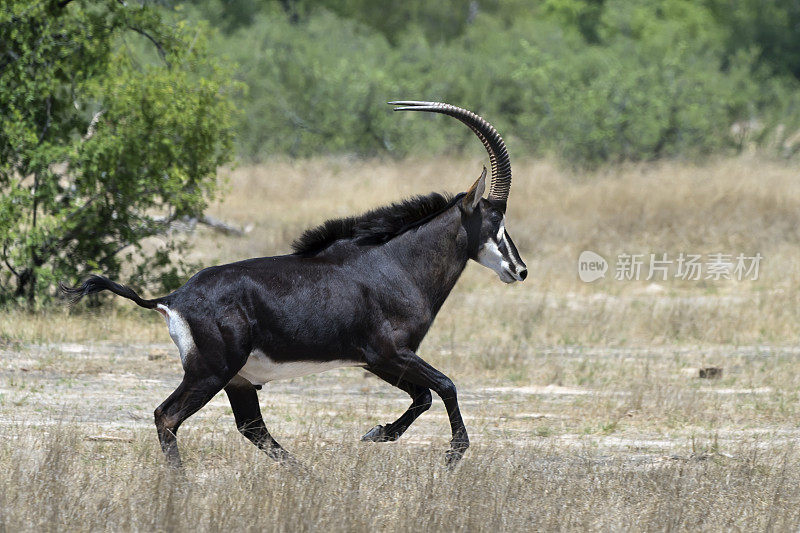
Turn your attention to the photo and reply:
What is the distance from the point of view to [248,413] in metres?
8.18

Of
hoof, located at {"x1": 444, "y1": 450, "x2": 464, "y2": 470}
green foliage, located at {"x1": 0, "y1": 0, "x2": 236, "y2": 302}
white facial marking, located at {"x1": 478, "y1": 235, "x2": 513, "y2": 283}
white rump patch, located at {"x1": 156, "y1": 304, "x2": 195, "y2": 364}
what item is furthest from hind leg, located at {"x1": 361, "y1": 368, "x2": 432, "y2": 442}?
green foliage, located at {"x1": 0, "y1": 0, "x2": 236, "y2": 302}

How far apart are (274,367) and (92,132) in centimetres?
836

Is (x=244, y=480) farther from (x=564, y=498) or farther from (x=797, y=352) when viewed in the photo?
(x=797, y=352)

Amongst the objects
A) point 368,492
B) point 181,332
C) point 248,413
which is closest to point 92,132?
point 248,413

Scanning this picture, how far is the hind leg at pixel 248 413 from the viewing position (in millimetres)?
8102

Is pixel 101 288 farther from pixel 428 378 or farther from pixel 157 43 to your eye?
pixel 157 43

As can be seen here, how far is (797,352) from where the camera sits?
14.1 metres

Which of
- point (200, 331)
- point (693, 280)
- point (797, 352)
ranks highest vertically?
point (200, 331)

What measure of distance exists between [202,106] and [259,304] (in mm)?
8024

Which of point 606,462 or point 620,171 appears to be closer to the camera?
point 606,462

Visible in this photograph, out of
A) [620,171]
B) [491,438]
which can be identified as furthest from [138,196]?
[620,171]

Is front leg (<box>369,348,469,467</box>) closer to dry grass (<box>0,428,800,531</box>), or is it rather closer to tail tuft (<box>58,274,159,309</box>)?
dry grass (<box>0,428,800,531</box>)

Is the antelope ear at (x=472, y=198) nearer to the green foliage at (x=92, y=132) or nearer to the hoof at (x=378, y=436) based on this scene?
the hoof at (x=378, y=436)

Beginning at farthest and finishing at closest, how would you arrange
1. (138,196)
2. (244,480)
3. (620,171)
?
(620,171) < (138,196) < (244,480)
